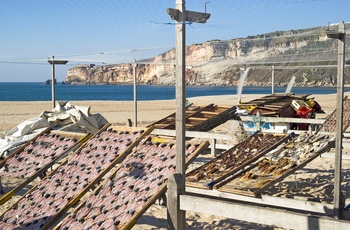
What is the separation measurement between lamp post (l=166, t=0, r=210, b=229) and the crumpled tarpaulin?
15.6 ft

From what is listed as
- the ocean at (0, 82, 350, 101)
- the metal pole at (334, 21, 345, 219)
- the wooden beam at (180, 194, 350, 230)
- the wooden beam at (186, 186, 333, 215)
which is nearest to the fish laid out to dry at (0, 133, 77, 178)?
the wooden beam at (186, 186, 333, 215)

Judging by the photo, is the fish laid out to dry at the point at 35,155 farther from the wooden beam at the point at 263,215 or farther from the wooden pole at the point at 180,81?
the wooden beam at the point at 263,215

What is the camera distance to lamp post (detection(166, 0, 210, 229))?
3.87 meters

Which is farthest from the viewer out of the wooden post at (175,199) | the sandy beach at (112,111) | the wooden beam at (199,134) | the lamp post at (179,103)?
the sandy beach at (112,111)

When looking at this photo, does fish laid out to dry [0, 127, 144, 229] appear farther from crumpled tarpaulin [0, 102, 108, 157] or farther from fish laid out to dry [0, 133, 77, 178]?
crumpled tarpaulin [0, 102, 108, 157]

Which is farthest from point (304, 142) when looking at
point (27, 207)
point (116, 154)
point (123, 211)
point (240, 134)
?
point (27, 207)

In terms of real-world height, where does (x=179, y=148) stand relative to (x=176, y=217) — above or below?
above

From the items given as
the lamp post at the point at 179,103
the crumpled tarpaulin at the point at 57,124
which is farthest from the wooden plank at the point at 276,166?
the crumpled tarpaulin at the point at 57,124

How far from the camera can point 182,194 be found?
158 inches

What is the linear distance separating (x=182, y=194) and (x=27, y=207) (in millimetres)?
2188

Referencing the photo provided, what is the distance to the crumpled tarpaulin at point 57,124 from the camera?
8.41 meters

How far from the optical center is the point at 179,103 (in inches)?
155

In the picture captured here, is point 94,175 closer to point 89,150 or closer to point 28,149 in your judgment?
point 89,150

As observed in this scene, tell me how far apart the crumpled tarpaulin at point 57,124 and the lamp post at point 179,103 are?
4.76 meters
